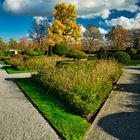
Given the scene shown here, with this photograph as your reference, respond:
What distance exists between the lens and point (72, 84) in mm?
9172

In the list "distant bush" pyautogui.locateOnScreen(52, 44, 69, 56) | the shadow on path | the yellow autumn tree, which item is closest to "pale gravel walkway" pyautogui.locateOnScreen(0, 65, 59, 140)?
the shadow on path

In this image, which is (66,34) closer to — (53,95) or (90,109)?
(53,95)

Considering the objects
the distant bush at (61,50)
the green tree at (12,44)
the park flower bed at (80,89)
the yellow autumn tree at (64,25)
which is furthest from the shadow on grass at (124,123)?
the green tree at (12,44)

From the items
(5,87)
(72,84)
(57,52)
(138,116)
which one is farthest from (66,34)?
(138,116)

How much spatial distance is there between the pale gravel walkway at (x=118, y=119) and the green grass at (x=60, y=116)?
278 millimetres

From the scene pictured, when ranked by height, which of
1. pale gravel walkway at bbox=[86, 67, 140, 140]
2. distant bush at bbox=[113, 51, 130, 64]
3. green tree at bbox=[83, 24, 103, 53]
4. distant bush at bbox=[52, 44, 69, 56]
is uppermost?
green tree at bbox=[83, 24, 103, 53]

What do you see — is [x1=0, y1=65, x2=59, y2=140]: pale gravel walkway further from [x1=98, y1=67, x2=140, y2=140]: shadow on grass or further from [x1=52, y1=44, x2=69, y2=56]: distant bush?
[x1=52, y1=44, x2=69, y2=56]: distant bush

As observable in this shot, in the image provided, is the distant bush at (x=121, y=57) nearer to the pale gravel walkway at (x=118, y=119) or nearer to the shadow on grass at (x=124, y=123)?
the pale gravel walkway at (x=118, y=119)

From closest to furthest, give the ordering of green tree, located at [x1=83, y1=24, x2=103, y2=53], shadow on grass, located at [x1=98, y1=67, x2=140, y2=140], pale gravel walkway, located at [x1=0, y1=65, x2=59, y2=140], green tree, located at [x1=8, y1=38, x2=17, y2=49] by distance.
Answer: pale gravel walkway, located at [x1=0, y1=65, x2=59, y2=140] → shadow on grass, located at [x1=98, y1=67, x2=140, y2=140] → green tree, located at [x1=83, y1=24, x2=103, y2=53] → green tree, located at [x1=8, y1=38, x2=17, y2=49]

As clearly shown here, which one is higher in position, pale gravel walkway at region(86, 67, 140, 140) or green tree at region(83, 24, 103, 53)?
green tree at region(83, 24, 103, 53)

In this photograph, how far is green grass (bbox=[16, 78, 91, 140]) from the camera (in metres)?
5.83

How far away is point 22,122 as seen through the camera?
6500 millimetres

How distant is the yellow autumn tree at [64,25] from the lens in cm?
3616

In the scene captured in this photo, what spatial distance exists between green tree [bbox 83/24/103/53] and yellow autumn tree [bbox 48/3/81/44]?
18160mm
